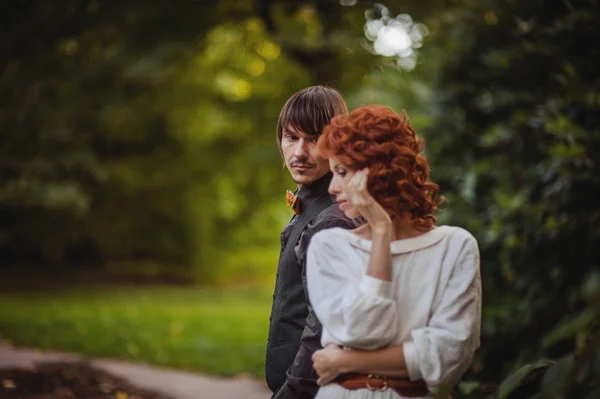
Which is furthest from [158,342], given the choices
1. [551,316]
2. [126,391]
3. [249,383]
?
[551,316]

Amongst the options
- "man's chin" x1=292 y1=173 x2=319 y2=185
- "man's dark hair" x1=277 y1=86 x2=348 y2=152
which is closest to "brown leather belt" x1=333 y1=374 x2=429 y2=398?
"man's chin" x1=292 y1=173 x2=319 y2=185

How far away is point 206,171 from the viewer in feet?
62.5

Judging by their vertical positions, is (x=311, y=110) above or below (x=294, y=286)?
above

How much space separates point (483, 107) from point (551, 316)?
1746mm

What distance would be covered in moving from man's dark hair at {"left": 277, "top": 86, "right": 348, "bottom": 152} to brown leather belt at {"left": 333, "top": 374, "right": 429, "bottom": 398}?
1.05m

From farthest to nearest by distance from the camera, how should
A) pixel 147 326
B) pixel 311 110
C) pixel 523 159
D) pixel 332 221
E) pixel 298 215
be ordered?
pixel 147 326 < pixel 523 159 < pixel 298 215 < pixel 311 110 < pixel 332 221

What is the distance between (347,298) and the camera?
2012mm

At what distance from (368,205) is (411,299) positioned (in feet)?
0.95

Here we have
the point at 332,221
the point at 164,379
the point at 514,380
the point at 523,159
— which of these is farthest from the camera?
the point at 164,379

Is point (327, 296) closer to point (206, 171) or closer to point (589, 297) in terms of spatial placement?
point (589, 297)

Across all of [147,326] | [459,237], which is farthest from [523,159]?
[147,326]

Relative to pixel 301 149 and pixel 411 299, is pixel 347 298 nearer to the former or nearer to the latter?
pixel 411 299

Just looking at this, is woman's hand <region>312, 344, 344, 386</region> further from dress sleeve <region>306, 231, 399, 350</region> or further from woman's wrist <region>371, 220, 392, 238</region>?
woman's wrist <region>371, 220, 392, 238</region>

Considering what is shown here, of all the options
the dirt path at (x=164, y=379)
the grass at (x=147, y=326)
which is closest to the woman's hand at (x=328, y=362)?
the dirt path at (x=164, y=379)
